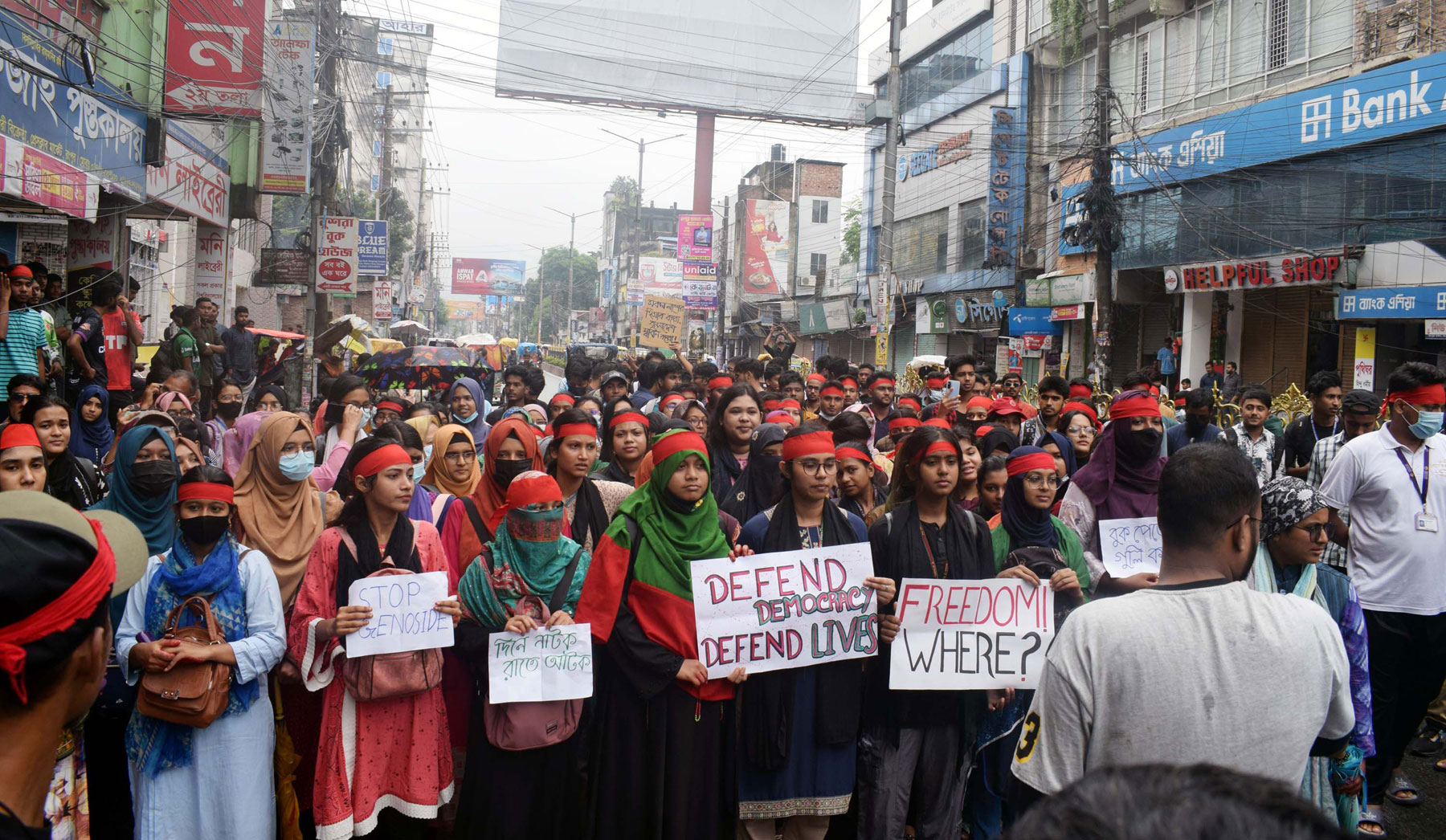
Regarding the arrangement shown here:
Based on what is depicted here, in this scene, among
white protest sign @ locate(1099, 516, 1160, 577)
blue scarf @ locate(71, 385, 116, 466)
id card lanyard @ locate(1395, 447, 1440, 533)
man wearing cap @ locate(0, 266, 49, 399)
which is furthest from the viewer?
man wearing cap @ locate(0, 266, 49, 399)

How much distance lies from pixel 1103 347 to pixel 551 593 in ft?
43.3

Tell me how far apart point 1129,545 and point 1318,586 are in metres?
1.20

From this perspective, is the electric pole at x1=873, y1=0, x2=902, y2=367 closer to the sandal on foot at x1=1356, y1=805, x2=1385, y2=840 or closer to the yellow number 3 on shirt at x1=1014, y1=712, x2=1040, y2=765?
the sandal on foot at x1=1356, y1=805, x2=1385, y2=840

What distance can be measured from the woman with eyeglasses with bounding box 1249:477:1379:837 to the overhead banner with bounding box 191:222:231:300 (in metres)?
17.3

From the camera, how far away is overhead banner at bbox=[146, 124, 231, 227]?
43.7 feet

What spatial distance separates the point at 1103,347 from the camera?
15430mm

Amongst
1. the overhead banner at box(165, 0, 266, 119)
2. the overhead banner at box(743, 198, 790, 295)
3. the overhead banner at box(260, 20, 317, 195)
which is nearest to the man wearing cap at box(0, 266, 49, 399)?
the overhead banner at box(165, 0, 266, 119)

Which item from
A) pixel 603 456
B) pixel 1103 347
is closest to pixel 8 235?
pixel 603 456

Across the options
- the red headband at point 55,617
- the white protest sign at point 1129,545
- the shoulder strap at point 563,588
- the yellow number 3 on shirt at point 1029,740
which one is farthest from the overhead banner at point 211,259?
the yellow number 3 on shirt at point 1029,740

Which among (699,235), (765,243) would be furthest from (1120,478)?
(765,243)

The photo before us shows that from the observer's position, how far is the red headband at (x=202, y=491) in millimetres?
3834

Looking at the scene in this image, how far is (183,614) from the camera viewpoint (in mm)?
3760

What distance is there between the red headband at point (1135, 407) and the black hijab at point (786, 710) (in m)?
2.28

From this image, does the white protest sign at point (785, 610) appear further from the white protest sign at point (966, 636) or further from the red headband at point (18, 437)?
the red headband at point (18, 437)
